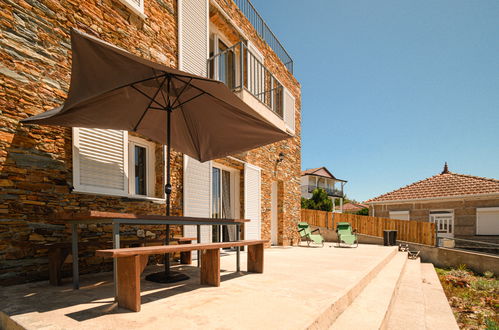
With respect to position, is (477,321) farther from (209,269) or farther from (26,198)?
(26,198)

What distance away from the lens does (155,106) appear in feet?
12.5

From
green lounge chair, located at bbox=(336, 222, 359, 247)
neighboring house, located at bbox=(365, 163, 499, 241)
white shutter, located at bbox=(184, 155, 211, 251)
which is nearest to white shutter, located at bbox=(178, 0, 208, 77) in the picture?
white shutter, located at bbox=(184, 155, 211, 251)

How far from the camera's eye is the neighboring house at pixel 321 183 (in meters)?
38.5

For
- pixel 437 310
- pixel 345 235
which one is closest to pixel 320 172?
pixel 345 235

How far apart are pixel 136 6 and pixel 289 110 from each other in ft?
21.6

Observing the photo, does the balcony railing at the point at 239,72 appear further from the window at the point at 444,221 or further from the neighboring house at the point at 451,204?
the window at the point at 444,221

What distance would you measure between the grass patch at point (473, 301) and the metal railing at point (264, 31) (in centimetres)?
874

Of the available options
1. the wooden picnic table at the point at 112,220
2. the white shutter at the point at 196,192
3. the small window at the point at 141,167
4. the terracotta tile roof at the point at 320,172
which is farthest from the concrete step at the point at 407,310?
the terracotta tile roof at the point at 320,172

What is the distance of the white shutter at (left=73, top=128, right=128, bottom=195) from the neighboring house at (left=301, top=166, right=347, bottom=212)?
113 feet

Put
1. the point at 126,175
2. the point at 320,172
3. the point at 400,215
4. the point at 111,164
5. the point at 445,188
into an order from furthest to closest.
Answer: the point at 320,172 → the point at 400,215 → the point at 445,188 → the point at 126,175 → the point at 111,164

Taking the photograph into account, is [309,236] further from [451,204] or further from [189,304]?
[451,204]

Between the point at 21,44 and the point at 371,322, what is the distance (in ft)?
15.8

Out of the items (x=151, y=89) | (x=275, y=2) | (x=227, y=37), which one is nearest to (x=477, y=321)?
(x=151, y=89)

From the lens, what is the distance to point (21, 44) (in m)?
3.23
